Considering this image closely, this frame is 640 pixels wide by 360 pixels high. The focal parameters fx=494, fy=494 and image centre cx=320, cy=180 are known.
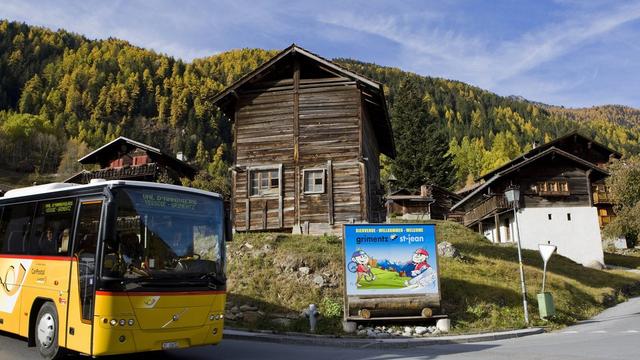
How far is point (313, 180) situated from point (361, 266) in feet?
34.2

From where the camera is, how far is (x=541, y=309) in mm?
16734

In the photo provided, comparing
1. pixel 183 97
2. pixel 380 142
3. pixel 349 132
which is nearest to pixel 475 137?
pixel 183 97

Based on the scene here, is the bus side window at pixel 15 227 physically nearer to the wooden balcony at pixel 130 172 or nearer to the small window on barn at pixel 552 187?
the wooden balcony at pixel 130 172

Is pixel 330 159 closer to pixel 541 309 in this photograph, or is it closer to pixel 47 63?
pixel 541 309

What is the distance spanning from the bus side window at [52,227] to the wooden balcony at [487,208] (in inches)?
1588

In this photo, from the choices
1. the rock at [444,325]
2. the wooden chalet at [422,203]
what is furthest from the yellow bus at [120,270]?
the wooden chalet at [422,203]

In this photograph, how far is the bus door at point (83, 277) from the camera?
332 inches

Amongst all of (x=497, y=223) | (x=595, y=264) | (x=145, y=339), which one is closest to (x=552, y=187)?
(x=497, y=223)

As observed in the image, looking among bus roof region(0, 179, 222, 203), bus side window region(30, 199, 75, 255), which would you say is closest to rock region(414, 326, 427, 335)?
bus roof region(0, 179, 222, 203)

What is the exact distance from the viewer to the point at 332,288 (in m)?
17.5

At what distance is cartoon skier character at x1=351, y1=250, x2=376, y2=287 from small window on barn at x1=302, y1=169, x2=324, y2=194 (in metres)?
9.84

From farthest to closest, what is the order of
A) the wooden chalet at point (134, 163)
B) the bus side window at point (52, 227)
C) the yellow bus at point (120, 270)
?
the wooden chalet at point (134, 163)
the bus side window at point (52, 227)
the yellow bus at point (120, 270)

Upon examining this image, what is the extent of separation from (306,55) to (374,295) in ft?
47.6

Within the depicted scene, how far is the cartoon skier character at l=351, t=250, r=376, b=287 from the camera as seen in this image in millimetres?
15102
